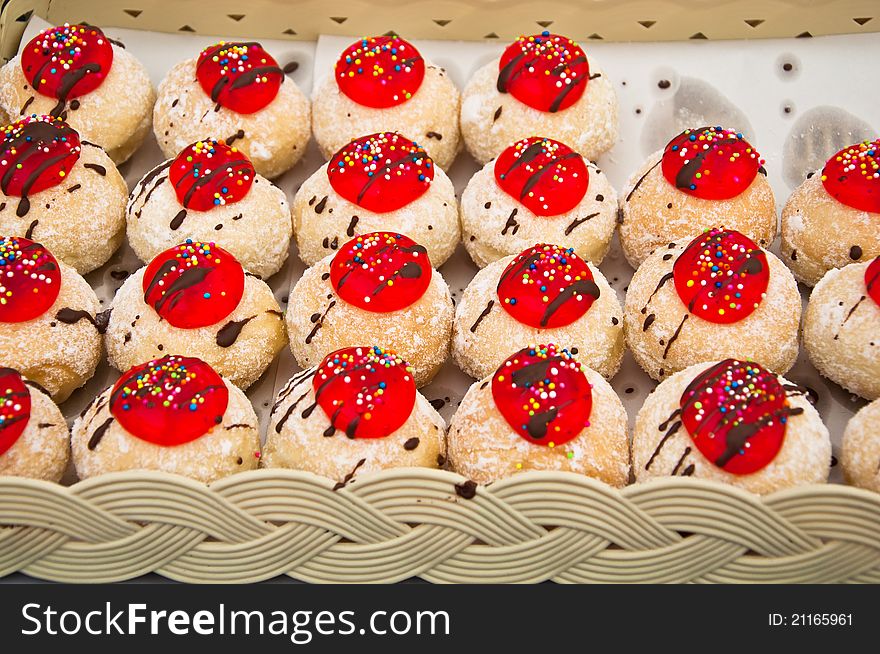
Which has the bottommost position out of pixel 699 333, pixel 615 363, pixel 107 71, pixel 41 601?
pixel 41 601

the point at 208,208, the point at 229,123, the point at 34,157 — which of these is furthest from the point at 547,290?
the point at 34,157

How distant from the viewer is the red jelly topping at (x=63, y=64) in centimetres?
283

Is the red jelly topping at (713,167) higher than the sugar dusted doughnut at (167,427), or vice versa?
the red jelly topping at (713,167)

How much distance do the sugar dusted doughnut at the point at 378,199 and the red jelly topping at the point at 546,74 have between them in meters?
0.39

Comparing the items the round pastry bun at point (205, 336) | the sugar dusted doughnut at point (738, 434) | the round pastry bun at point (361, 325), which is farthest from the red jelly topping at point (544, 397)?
the round pastry bun at point (205, 336)

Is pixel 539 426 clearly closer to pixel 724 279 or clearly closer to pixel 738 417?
pixel 738 417

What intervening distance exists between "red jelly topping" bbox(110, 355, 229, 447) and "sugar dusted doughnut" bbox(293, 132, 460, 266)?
0.66 metres

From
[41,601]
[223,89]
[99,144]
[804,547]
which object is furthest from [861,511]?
[99,144]

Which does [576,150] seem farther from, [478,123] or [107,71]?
[107,71]

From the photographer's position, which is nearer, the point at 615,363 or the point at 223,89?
the point at 615,363

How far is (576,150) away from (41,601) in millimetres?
1895

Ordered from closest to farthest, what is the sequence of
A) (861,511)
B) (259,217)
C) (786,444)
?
(861,511) < (786,444) < (259,217)

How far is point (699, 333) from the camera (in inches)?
91.8

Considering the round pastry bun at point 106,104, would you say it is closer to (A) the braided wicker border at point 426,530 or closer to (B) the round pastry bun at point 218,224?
(B) the round pastry bun at point 218,224
